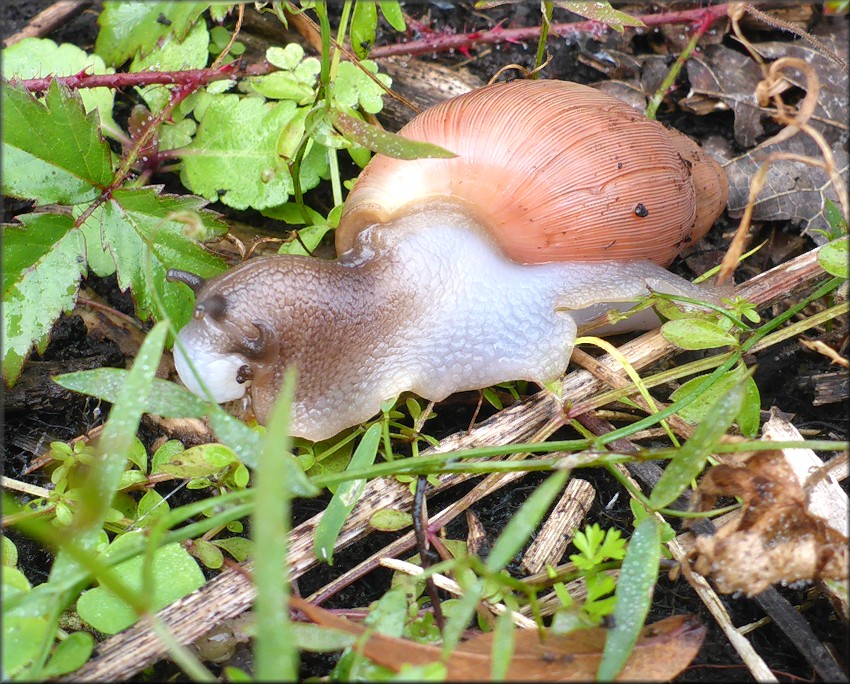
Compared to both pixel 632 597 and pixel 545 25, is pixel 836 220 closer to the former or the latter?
pixel 545 25

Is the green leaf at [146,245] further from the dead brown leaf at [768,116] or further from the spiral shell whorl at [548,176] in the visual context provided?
the dead brown leaf at [768,116]

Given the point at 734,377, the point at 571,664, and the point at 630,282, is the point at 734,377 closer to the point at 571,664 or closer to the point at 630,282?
the point at 630,282

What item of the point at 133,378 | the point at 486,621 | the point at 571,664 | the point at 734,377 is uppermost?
the point at 133,378

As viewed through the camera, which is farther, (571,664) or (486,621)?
(486,621)

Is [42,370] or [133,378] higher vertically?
[133,378]

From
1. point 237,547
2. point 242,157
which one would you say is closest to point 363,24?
point 242,157

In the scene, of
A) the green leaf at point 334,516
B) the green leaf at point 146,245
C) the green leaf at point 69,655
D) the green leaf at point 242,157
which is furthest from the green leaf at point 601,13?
the green leaf at point 69,655

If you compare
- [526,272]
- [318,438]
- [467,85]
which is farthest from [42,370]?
[467,85]
